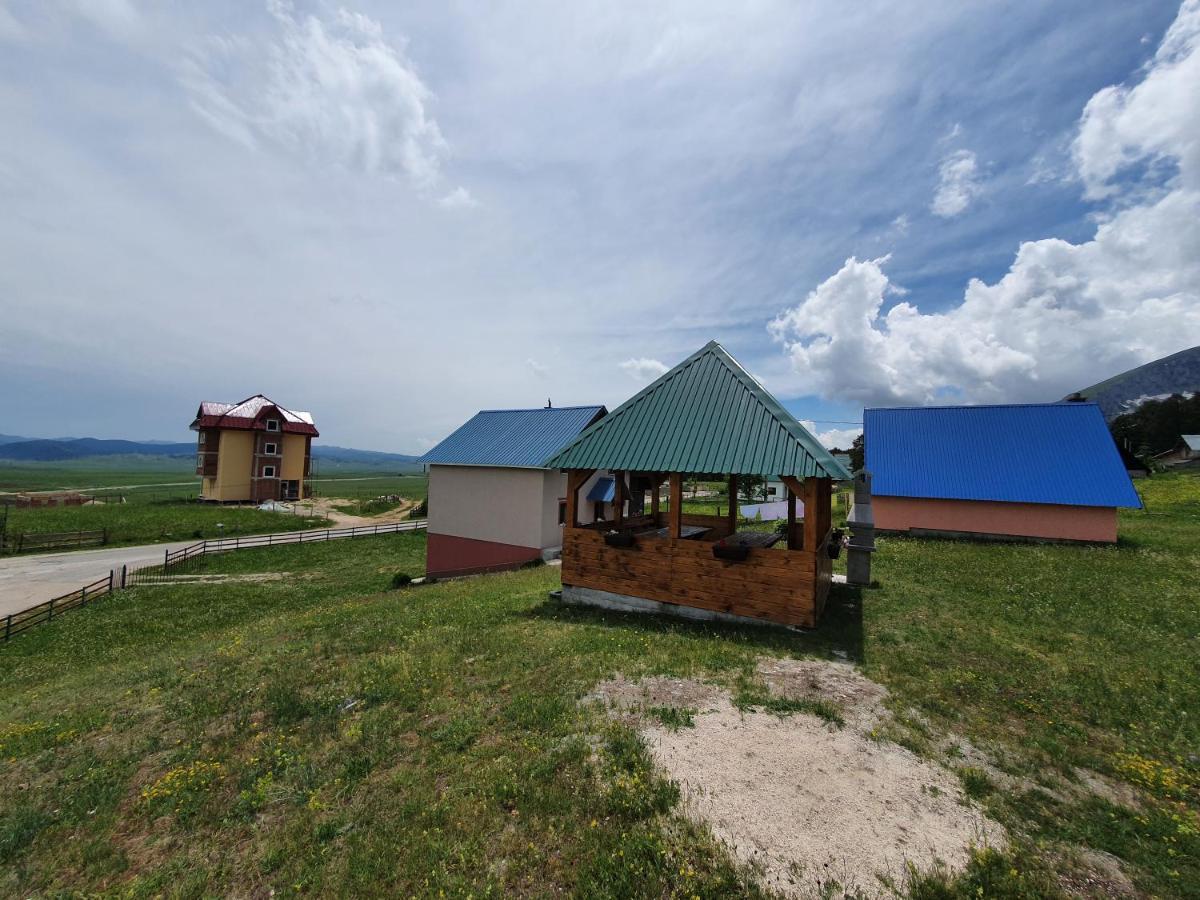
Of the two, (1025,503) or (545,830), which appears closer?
(545,830)

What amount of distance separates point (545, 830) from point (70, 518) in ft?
188

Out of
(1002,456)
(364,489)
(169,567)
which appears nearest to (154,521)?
(169,567)

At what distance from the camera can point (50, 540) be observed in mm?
32594

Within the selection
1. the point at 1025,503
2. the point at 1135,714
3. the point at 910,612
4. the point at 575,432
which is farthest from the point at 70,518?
the point at 1025,503

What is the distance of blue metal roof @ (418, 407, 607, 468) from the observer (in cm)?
2300

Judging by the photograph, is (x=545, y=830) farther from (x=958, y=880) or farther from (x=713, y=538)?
(x=713, y=538)

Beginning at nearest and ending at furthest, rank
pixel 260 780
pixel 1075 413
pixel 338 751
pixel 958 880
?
pixel 958 880, pixel 260 780, pixel 338 751, pixel 1075 413

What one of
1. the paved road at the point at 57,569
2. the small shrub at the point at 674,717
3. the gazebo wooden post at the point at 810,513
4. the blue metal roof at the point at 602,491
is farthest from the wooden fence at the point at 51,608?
the gazebo wooden post at the point at 810,513

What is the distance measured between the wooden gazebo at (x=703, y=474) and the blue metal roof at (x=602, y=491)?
1041cm

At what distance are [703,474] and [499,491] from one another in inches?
545

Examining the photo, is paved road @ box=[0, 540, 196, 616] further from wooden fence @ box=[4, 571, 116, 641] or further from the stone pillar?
the stone pillar

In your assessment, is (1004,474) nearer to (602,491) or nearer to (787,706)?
(602,491)

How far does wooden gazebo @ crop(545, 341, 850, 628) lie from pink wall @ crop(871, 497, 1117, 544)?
48.1ft

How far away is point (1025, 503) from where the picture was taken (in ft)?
74.3
